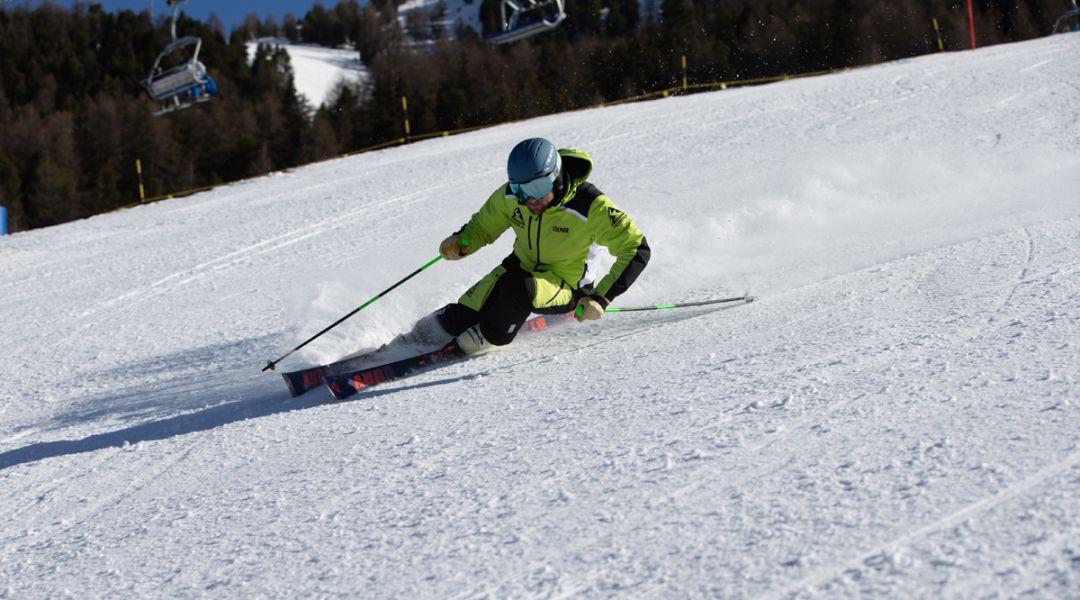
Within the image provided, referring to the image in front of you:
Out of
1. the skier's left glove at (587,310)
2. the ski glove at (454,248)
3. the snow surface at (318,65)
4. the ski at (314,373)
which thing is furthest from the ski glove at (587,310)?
the snow surface at (318,65)

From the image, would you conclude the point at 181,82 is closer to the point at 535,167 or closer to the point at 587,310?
the point at 535,167

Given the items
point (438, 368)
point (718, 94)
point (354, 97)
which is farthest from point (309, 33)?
point (438, 368)

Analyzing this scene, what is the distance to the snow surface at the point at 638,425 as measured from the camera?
2.39 metres

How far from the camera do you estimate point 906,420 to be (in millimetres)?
2953

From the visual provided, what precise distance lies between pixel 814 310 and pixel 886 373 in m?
1.22

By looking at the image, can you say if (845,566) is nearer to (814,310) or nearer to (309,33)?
(814,310)

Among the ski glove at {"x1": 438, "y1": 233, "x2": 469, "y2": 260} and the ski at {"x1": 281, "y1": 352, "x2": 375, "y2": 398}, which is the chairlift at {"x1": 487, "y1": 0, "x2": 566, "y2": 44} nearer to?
the ski glove at {"x1": 438, "y1": 233, "x2": 469, "y2": 260}

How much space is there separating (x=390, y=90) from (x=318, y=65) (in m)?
71.0

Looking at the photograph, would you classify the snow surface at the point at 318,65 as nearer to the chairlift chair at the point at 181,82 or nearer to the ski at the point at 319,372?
the chairlift chair at the point at 181,82

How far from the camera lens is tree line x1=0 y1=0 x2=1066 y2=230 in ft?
163

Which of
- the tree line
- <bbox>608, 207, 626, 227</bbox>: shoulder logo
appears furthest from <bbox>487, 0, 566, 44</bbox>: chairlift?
the tree line

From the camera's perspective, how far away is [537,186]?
461cm

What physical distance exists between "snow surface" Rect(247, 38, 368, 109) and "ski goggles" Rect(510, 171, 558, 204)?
101276 millimetres

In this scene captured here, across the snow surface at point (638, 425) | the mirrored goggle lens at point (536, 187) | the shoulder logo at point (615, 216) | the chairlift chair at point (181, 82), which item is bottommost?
the snow surface at point (638, 425)
